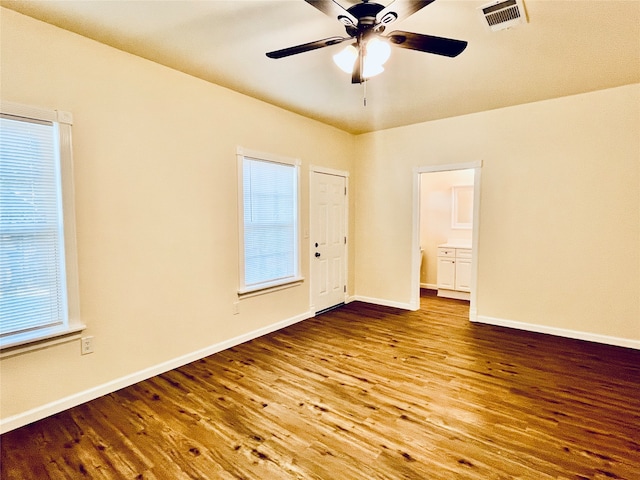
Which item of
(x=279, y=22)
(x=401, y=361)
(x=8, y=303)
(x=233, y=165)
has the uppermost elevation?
(x=279, y=22)

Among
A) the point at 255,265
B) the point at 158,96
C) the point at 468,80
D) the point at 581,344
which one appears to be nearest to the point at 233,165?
the point at 158,96

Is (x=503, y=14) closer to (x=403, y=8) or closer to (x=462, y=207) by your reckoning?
(x=403, y=8)

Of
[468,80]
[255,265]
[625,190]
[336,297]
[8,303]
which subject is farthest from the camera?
[336,297]

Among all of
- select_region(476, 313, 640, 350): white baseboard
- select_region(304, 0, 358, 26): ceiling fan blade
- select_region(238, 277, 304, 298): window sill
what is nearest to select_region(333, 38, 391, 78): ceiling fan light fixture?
select_region(304, 0, 358, 26): ceiling fan blade

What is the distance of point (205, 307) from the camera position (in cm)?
327

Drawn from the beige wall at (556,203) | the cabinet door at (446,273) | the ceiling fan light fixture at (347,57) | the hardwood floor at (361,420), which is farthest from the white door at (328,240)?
the ceiling fan light fixture at (347,57)

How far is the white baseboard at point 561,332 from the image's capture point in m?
3.47

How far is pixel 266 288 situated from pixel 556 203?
11.7ft

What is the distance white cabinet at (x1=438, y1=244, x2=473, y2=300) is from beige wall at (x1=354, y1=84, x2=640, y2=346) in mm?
1341

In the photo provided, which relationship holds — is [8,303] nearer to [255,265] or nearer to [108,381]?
[108,381]

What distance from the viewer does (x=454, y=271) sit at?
5656 mm

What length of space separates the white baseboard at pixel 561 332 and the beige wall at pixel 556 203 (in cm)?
4

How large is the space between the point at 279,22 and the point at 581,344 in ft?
14.3

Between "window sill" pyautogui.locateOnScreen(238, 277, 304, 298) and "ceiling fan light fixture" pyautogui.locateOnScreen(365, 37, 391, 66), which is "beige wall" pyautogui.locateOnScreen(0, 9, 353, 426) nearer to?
"window sill" pyautogui.locateOnScreen(238, 277, 304, 298)
